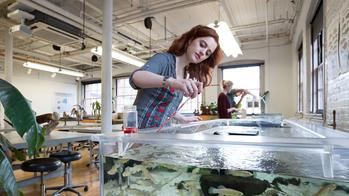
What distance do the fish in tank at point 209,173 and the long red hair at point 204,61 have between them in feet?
2.04

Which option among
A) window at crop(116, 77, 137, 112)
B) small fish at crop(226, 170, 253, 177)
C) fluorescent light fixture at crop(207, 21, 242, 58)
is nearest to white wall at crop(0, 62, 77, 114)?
window at crop(116, 77, 137, 112)

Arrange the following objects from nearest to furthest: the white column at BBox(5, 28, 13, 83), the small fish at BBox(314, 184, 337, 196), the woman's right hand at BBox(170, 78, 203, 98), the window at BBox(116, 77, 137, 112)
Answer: the small fish at BBox(314, 184, 337, 196), the woman's right hand at BBox(170, 78, 203, 98), the white column at BBox(5, 28, 13, 83), the window at BBox(116, 77, 137, 112)

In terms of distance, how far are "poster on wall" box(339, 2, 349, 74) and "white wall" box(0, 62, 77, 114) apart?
880 cm

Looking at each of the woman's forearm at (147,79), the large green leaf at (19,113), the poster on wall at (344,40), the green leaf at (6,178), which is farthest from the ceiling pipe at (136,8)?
the green leaf at (6,178)

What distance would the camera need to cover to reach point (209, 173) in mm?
643

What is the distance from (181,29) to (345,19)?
13.4ft

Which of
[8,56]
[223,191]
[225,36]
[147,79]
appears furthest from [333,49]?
[8,56]

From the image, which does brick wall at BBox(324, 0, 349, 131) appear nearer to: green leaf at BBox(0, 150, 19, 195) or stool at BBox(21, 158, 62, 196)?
green leaf at BBox(0, 150, 19, 195)

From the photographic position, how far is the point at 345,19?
1.78 meters

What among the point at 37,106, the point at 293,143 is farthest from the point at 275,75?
the point at 37,106

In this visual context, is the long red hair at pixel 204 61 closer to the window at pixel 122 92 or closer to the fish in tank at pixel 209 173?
the fish in tank at pixel 209 173

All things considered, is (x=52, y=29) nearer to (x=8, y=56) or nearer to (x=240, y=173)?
(x=8, y=56)

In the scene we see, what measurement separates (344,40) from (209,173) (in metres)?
1.84

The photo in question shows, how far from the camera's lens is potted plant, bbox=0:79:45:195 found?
2.27 ft
